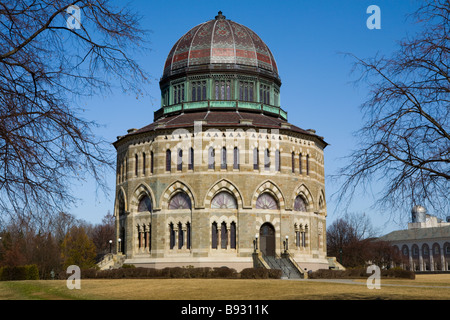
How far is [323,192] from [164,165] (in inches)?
768

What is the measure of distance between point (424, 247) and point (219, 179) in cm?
9852

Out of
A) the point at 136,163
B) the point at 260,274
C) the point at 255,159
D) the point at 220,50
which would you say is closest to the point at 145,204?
the point at 136,163

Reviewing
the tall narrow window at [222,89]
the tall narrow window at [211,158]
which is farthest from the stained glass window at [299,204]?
the tall narrow window at [222,89]

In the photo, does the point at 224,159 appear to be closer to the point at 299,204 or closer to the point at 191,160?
the point at 191,160

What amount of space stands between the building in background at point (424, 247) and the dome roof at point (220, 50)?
255 ft

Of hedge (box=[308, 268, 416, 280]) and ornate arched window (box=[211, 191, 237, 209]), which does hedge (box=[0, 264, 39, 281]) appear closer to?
ornate arched window (box=[211, 191, 237, 209])

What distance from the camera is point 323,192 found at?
6600cm

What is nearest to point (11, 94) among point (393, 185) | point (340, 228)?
point (393, 185)

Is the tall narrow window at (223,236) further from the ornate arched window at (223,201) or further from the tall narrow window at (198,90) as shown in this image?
the tall narrow window at (198,90)

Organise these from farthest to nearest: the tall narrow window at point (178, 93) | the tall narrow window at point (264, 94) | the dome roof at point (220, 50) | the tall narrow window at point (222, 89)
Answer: the tall narrow window at point (264, 94) < the tall narrow window at point (178, 93) < the dome roof at point (220, 50) < the tall narrow window at point (222, 89)

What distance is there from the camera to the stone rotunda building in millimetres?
56656

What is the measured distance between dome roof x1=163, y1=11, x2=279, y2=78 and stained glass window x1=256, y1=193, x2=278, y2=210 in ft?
51.6

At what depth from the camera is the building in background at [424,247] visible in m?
132
